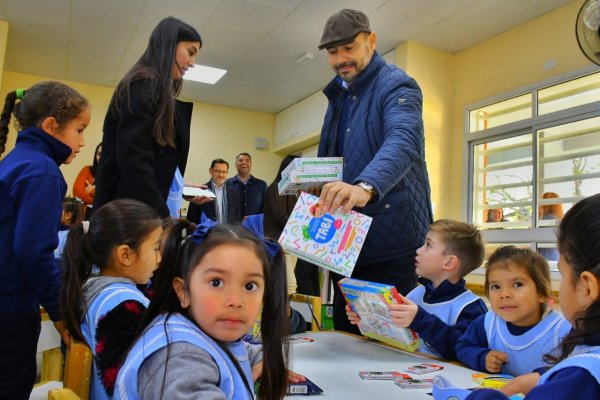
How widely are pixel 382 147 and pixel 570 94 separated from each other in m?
3.63

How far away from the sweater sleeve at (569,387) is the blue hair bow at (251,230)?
48cm

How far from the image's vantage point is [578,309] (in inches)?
28.8

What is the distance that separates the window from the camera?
4143 mm

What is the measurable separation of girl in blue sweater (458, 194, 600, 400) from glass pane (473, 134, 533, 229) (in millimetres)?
4096

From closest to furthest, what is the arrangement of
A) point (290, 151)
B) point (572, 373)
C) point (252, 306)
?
point (572, 373)
point (252, 306)
point (290, 151)

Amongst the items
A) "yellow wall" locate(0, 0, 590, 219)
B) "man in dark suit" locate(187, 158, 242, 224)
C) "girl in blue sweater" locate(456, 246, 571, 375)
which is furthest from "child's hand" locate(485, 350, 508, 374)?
"man in dark suit" locate(187, 158, 242, 224)

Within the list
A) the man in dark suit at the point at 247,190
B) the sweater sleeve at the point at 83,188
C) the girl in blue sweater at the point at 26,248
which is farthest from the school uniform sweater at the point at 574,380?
the man in dark suit at the point at 247,190

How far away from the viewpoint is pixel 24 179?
1.41 metres

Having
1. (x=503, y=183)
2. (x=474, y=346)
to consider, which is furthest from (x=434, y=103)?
(x=474, y=346)

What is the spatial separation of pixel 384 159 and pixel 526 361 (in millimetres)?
624

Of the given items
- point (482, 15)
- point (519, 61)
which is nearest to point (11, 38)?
point (482, 15)

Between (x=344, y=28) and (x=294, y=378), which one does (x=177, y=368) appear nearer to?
(x=294, y=378)

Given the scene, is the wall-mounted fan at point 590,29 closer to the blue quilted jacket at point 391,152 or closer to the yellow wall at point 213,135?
the blue quilted jacket at point 391,152

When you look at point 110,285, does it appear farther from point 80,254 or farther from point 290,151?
point 290,151
